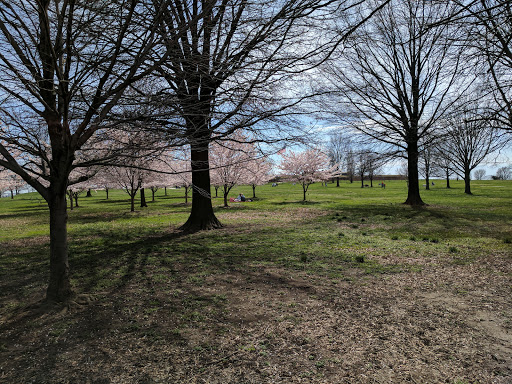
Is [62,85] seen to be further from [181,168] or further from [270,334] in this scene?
[181,168]

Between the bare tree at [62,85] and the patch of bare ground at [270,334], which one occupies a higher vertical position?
the bare tree at [62,85]

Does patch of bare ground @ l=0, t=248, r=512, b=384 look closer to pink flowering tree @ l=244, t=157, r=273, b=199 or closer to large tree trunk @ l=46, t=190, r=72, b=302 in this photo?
large tree trunk @ l=46, t=190, r=72, b=302

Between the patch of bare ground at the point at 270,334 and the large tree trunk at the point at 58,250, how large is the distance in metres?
0.23

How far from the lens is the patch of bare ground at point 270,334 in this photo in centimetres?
261

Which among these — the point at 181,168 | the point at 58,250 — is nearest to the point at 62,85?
the point at 58,250

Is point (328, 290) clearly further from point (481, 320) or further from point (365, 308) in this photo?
point (481, 320)

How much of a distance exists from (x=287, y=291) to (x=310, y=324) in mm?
1032

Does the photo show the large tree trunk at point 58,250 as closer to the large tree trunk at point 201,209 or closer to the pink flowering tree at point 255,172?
the large tree trunk at point 201,209

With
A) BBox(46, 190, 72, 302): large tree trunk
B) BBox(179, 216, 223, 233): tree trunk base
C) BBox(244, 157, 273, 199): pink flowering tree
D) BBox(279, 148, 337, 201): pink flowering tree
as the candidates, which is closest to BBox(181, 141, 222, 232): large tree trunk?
BBox(179, 216, 223, 233): tree trunk base

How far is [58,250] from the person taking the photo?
4.07 meters

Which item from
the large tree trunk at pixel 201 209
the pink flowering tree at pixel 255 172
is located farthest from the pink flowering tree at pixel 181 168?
the pink flowering tree at pixel 255 172

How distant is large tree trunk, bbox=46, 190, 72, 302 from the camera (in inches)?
157

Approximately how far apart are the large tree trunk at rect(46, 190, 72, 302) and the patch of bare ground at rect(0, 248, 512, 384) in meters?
0.23

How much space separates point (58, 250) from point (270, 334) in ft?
10.0
